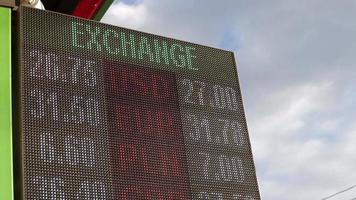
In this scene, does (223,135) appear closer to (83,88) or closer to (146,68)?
(146,68)

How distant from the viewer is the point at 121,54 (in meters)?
8.94

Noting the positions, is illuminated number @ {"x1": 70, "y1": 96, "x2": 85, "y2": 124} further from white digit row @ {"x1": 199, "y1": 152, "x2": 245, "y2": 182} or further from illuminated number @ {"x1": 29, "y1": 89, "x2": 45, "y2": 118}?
white digit row @ {"x1": 199, "y1": 152, "x2": 245, "y2": 182}

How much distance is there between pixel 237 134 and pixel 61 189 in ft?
9.32

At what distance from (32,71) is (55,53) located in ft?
1.46

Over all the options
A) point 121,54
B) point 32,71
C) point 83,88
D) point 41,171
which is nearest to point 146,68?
point 121,54

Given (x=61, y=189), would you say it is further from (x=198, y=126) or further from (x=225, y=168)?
(x=225, y=168)

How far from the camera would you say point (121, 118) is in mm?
8328

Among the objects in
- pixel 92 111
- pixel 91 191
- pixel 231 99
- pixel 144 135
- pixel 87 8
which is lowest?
pixel 91 191

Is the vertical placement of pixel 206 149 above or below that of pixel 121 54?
below

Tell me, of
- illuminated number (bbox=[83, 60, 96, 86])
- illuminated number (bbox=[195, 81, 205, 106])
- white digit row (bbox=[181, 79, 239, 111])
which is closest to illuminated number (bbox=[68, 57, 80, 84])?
illuminated number (bbox=[83, 60, 96, 86])

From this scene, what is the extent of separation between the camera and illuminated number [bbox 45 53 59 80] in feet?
26.5

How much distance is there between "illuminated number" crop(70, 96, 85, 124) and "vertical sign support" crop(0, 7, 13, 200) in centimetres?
75

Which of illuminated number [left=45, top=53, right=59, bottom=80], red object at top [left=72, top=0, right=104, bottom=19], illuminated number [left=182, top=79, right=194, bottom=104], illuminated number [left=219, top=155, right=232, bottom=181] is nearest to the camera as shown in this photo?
illuminated number [left=45, top=53, right=59, bottom=80]

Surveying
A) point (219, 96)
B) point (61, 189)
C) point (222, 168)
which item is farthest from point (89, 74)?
point (222, 168)
